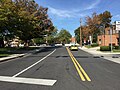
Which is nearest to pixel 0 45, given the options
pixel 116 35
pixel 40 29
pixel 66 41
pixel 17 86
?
pixel 40 29

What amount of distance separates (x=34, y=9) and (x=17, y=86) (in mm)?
55454

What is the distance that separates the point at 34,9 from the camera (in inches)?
2490

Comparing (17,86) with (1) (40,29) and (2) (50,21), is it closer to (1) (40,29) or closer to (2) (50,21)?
(1) (40,29)

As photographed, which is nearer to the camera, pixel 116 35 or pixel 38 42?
pixel 116 35

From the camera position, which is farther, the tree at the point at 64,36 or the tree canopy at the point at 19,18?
the tree at the point at 64,36

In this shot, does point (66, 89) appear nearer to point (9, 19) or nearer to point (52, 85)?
point (52, 85)

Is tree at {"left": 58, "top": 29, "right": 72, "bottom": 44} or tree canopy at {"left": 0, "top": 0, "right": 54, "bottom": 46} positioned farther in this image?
tree at {"left": 58, "top": 29, "right": 72, "bottom": 44}

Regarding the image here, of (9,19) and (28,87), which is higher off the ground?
(9,19)

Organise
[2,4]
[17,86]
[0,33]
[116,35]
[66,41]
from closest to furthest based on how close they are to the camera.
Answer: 1. [17,86]
2. [2,4]
3. [0,33]
4. [116,35]
5. [66,41]

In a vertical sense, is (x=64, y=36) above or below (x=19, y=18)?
below

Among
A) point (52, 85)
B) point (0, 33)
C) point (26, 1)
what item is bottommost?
point (52, 85)

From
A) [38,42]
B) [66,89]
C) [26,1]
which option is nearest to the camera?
[66,89]

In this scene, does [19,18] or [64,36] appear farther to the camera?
[64,36]

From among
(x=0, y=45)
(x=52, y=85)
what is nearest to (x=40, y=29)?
(x=0, y=45)
